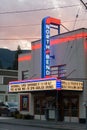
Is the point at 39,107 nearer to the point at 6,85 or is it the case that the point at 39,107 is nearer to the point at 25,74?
the point at 25,74

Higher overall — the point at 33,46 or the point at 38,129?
the point at 33,46

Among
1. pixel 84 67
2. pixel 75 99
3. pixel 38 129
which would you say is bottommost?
pixel 38 129

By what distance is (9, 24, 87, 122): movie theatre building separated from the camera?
3691 cm

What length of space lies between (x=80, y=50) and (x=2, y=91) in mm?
53663

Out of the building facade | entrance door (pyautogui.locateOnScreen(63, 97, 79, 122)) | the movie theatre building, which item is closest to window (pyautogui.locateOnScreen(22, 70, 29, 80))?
the movie theatre building

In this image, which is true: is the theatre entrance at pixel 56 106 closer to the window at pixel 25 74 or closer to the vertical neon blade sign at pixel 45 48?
the vertical neon blade sign at pixel 45 48

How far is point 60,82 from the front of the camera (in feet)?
116

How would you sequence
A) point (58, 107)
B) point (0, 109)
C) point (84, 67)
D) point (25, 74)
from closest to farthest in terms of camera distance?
point (84, 67), point (58, 107), point (25, 74), point (0, 109)

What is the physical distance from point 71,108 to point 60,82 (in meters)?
4.64

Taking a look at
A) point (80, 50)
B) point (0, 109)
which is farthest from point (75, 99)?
point (0, 109)

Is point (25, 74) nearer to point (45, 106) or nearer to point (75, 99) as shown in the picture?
point (45, 106)

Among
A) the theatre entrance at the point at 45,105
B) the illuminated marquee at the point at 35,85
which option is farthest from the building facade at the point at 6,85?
the illuminated marquee at the point at 35,85

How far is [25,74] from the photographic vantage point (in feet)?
152

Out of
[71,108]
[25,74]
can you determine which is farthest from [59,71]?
[25,74]
